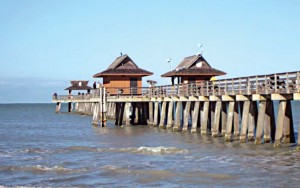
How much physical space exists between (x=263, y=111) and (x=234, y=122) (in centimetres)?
398

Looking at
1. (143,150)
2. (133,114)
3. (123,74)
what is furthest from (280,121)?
(123,74)

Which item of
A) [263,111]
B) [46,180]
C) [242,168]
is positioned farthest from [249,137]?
[46,180]

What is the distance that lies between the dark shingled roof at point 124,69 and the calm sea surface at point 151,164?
1572 centimetres

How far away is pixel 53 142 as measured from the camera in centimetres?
3353

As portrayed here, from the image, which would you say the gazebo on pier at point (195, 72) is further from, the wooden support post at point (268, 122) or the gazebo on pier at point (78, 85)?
the gazebo on pier at point (78, 85)

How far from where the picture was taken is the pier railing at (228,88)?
23.0 metres

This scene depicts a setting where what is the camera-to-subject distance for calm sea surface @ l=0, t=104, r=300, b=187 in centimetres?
1808

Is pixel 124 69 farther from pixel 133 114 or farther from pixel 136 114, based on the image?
pixel 133 114

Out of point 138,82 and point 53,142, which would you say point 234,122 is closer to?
point 53,142

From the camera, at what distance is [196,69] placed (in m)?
43.0

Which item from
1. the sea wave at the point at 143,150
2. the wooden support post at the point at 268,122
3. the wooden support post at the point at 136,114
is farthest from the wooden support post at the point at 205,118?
the wooden support post at the point at 136,114

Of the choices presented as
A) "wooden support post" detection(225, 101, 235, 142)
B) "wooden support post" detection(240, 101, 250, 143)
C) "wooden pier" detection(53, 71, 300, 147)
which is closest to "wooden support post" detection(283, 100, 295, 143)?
"wooden pier" detection(53, 71, 300, 147)

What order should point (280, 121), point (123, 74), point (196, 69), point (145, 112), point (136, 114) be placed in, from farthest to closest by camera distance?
1. point (123, 74)
2. point (136, 114)
3. point (145, 112)
4. point (196, 69)
5. point (280, 121)

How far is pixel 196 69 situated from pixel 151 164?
2202cm
